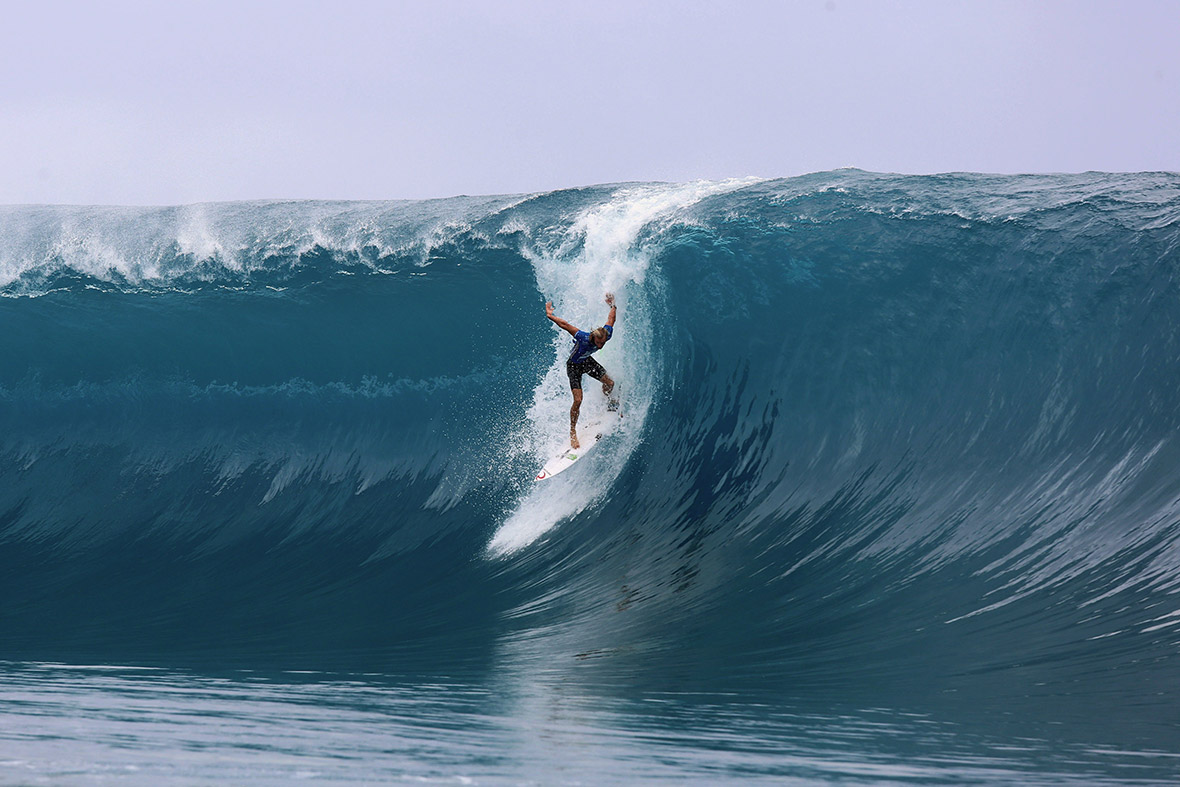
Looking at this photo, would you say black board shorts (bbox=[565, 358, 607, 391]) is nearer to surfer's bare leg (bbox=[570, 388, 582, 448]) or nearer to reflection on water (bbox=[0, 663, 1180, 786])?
surfer's bare leg (bbox=[570, 388, 582, 448])

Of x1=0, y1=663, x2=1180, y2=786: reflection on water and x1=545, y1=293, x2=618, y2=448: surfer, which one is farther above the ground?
x1=545, y1=293, x2=618, y2=448: surfer

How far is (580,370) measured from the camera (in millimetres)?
9227

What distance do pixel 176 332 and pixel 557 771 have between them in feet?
33.9

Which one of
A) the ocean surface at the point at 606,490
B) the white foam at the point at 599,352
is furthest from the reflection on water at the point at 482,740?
the white foam at the point at 599,352

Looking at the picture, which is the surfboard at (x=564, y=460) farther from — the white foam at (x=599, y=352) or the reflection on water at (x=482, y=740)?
the reflection on water at (x=482, y=740)

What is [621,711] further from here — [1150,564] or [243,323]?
[243,323]

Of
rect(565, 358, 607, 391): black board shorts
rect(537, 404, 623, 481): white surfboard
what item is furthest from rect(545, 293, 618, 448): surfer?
Result: rect(537, 404, 623, 481): white surfboard

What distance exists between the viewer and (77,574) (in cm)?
923

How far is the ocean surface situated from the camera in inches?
188

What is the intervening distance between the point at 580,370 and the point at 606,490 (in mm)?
1164

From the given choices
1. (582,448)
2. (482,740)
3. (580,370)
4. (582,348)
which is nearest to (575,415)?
(582,448)

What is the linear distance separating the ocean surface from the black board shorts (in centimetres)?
54

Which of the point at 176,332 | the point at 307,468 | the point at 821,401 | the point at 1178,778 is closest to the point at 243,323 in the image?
the point at 176,332

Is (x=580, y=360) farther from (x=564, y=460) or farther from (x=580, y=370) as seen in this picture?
(x=564, y=460)
